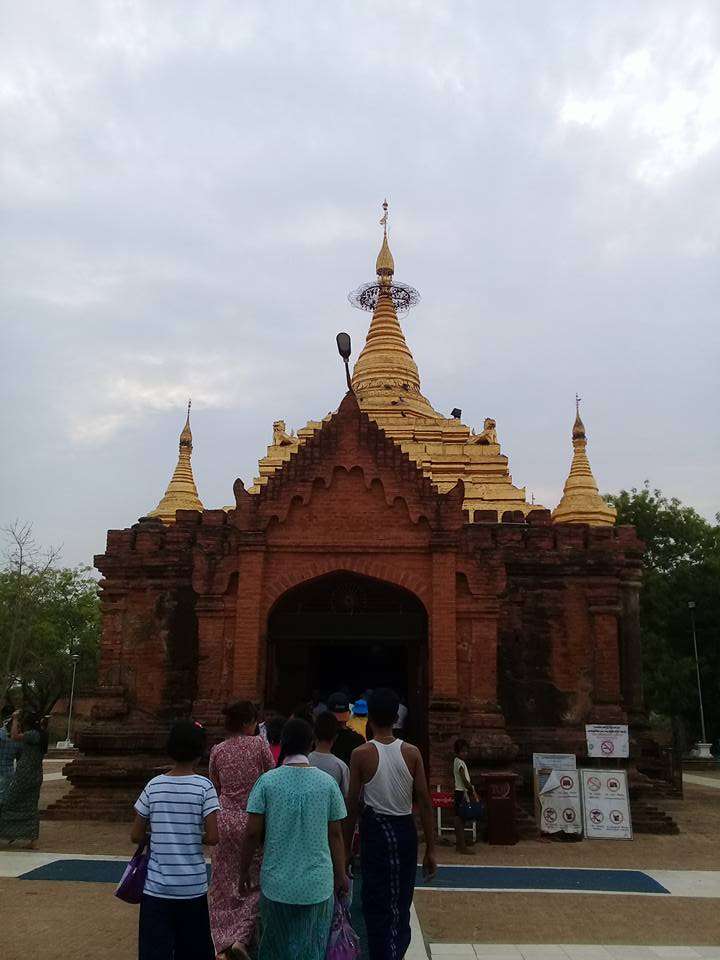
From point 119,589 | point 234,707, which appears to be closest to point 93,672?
point 119,589

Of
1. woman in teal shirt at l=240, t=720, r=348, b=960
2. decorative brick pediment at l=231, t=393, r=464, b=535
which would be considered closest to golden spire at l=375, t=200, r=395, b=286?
decorative brick pediment at l=231, t=393, r=464, b=535

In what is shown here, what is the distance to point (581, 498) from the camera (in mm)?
27453

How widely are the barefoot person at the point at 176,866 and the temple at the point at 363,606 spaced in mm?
8896

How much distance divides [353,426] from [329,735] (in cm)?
932

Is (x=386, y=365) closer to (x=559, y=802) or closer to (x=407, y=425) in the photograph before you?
(x=407, y=425)

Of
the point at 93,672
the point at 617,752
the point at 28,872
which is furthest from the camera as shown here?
the point at 93,672

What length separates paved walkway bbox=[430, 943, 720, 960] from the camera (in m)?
6.85

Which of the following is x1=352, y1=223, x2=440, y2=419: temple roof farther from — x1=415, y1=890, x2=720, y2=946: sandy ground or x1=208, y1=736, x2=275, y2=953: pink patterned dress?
x1=208, y1=736, x2=275, y2=953: pink patterned dress

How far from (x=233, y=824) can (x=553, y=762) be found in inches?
339

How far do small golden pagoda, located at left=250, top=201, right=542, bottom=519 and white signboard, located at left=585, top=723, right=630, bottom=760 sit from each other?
6940mm

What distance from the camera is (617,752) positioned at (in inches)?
556

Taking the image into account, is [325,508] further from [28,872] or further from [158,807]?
[158,807]

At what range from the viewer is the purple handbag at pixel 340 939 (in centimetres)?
503

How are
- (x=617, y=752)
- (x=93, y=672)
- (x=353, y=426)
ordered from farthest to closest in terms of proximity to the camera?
(x=93, y=672)
(x=353, y=426)
(x=617, y=752)
